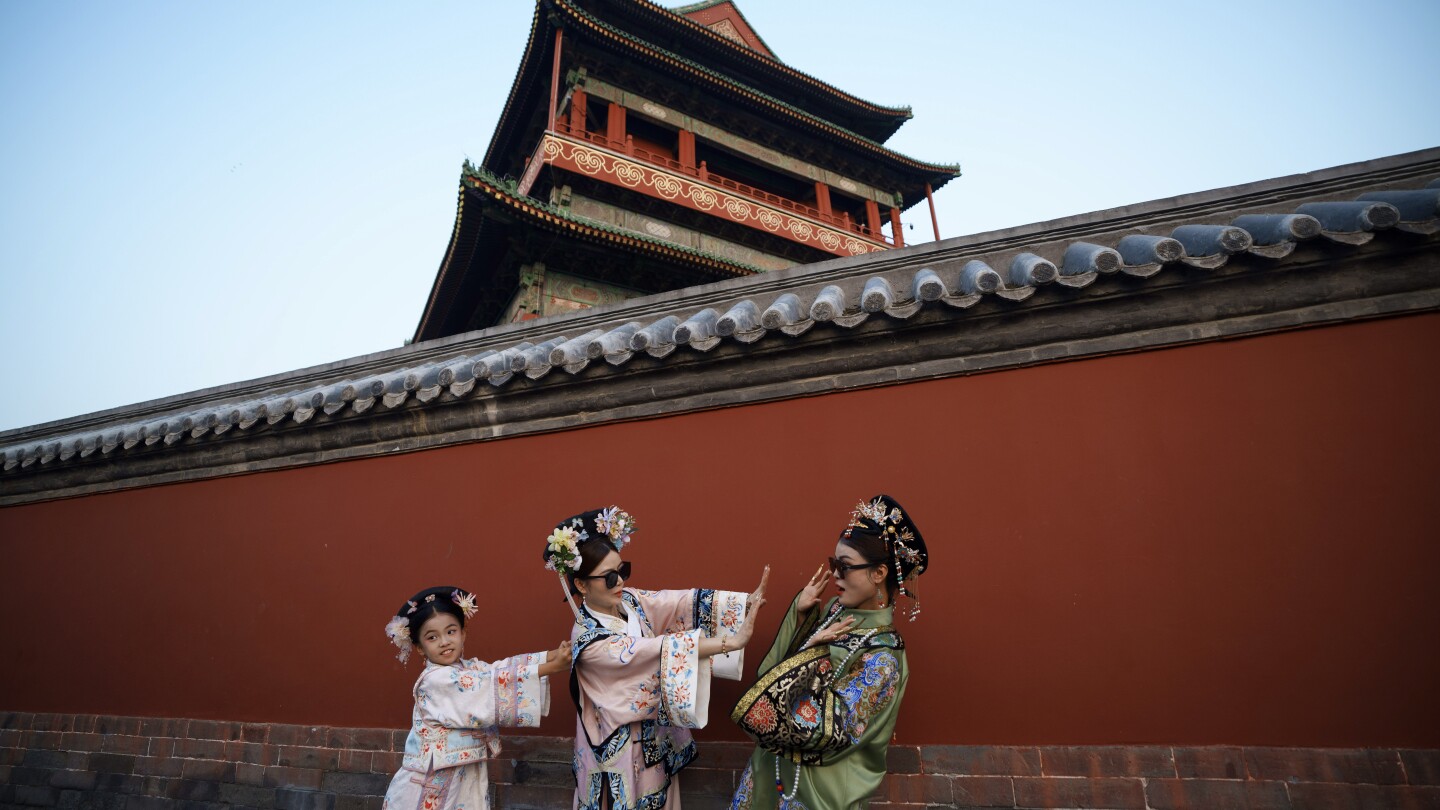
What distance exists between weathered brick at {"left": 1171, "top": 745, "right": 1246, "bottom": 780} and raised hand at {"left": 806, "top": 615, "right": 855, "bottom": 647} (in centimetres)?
168

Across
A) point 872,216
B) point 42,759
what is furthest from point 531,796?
point 872,216

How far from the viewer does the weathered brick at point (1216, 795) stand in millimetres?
3018

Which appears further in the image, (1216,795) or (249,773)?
(249,773)

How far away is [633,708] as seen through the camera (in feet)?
9.75

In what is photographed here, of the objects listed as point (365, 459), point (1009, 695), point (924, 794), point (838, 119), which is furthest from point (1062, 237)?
point (838, 119)

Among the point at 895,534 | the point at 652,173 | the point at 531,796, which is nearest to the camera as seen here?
the point at 895,534

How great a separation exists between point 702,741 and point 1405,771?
2985 mm

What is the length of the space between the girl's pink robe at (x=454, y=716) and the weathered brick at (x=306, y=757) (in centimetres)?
157

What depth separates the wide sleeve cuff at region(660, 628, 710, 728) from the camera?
284 centimetres

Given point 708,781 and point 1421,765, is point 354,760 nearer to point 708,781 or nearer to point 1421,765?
point 708,781

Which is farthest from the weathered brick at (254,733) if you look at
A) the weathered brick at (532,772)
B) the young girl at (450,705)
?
the young girl at (450,705)

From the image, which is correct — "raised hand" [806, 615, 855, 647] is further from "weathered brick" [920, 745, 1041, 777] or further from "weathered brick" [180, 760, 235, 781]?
"weathered brick" [180, 760, 235, 781]

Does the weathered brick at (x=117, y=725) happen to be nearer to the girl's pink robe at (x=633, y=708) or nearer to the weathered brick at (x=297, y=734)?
the weathered brick at (x=297, y=734)

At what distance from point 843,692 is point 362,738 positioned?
3291 millimetres
